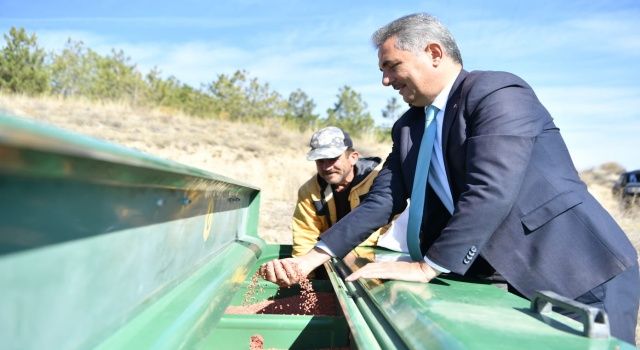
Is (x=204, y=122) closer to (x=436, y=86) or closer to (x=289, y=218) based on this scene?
(x=289, y=218)

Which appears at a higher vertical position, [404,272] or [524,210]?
[524,210]

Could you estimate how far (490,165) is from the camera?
1769 millimetres

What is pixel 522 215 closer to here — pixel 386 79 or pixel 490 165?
pixel 490 165

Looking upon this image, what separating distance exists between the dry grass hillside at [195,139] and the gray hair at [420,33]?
38.4ft

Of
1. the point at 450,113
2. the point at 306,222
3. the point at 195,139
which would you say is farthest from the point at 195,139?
the point at 450,113

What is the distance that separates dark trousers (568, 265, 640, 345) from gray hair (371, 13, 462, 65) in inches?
41.1

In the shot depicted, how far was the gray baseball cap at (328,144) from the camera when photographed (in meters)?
4.06

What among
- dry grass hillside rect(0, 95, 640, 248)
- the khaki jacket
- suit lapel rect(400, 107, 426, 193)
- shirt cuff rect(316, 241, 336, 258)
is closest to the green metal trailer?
shirt cuff rect(316, 241, 336, 258)

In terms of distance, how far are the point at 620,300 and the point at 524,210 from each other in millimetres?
476

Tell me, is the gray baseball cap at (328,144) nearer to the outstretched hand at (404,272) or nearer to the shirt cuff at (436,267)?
the outstretched hand at (404,272)

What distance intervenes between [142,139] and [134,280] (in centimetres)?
1642

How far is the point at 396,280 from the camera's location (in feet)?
6.29

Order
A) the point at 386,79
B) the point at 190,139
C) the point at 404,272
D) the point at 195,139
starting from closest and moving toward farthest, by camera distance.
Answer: the point at 404,272 → the point at 386,79 → the point at 190,139 → the point at 195,139

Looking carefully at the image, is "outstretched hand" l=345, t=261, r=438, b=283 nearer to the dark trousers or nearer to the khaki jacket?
the dark trousers
